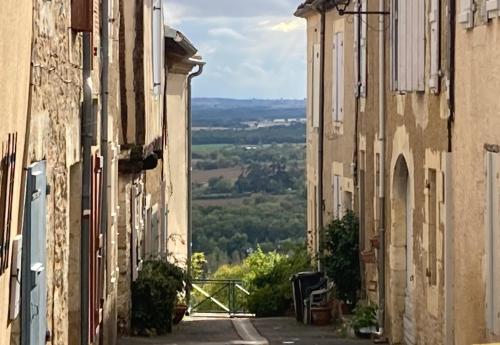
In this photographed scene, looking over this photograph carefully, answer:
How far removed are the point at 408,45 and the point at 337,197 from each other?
311 inches

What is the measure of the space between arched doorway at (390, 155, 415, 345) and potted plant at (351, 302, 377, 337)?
1.16 metres

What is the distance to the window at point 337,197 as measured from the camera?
2352 centimetres

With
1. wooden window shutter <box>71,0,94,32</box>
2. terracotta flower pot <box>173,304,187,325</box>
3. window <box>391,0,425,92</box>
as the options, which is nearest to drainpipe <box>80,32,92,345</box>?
wooden window shutter <box>71,0,94,32</box>

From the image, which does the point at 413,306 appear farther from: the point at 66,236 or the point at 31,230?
the point at 31,230

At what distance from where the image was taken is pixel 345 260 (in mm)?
21016

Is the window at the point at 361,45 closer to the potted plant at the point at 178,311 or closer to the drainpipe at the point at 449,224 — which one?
the potted plant at the point at 178,311

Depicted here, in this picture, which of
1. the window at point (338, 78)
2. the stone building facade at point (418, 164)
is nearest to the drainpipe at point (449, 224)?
the stone building facade at point (418, 164)

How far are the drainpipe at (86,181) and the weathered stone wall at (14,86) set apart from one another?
3.89 metres

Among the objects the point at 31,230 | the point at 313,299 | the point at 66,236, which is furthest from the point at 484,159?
the point at 313,299

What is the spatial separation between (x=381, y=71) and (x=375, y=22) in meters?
1.48

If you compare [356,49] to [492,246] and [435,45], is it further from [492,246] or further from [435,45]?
[492,246]

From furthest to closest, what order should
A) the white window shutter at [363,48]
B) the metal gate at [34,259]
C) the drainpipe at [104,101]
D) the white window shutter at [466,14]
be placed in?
the white window shutter at [363,48], the drainpipe at [104,101], the white window shutter at [466,14], the metal gate at [34,259]

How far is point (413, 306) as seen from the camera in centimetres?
1658

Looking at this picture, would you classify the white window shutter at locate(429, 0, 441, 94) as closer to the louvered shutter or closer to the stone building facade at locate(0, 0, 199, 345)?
the stone building facade at locate(0, 0, 199, 345)
